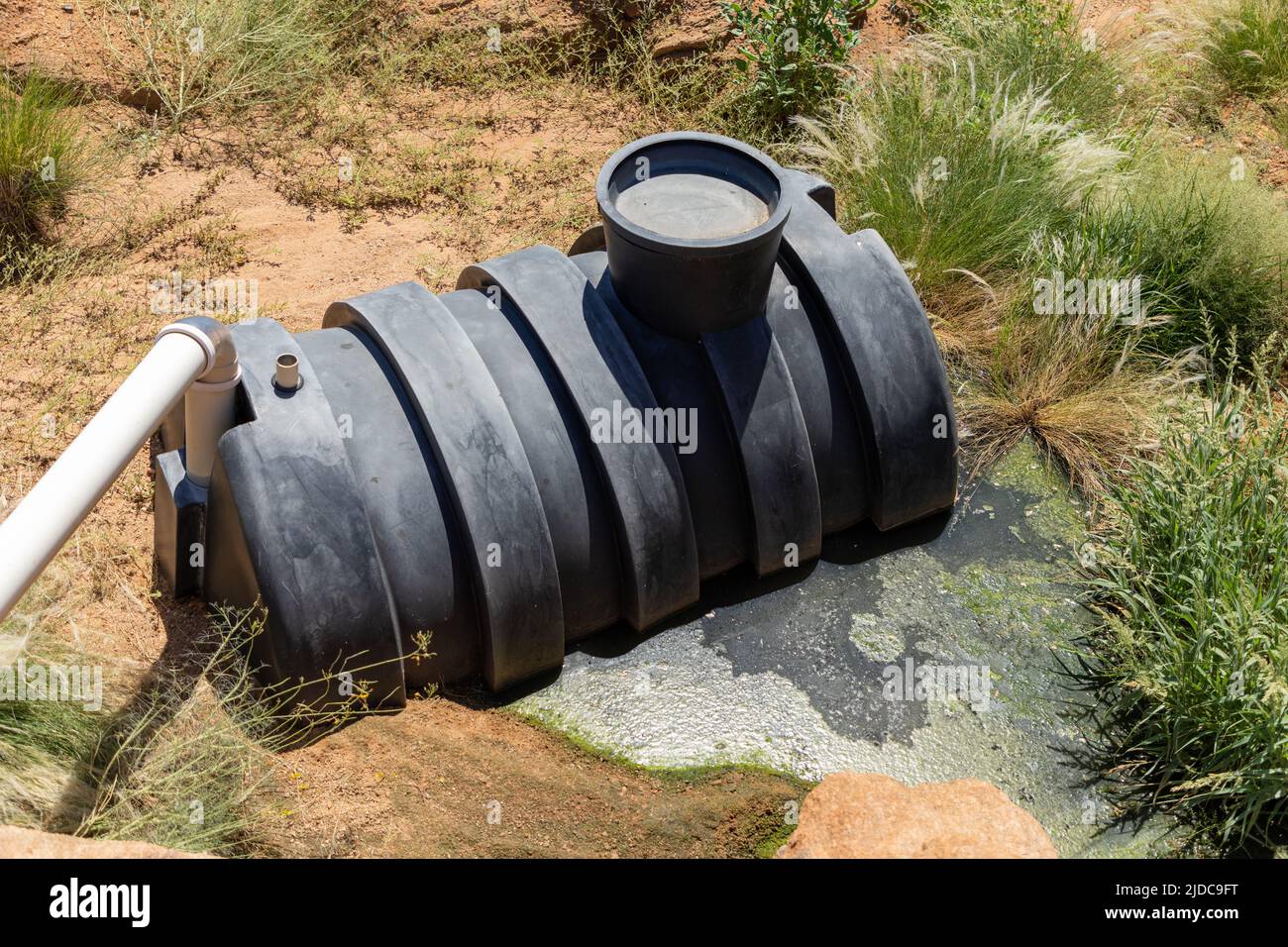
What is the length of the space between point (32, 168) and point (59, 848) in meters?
5.03

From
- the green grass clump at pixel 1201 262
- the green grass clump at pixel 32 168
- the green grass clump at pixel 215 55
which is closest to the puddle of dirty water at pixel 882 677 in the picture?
the green grass clump at pixel 1201 262

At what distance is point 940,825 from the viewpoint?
12.5 ft

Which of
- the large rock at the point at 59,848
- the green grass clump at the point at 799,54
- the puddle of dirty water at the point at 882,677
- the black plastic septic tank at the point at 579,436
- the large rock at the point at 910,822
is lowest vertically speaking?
the puddle of dirty water at the point at 882,677

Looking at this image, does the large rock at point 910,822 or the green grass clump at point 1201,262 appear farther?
the green grass clump at point 1201,262

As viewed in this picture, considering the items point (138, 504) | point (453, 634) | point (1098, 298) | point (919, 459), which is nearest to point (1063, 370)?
point (1098, 298)

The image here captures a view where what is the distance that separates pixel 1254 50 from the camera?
27.5 feet

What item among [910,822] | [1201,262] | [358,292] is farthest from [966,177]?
[910,822]

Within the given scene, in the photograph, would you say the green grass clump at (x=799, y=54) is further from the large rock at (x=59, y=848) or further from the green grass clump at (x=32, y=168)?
the large rock at (x=59, y=848)

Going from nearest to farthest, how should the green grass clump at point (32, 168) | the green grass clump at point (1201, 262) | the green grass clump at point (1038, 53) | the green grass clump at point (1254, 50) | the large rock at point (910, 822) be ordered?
the large rock at point (910, 822), the green grass clump at point (1201, 262), the green grass clump at point (32, 168), the green grass clump at point (1038, 53), the green grass clump at point (1254, 50)

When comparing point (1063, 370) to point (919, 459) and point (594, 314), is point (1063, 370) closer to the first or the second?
point (919, 459)

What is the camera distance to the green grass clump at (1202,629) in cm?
430

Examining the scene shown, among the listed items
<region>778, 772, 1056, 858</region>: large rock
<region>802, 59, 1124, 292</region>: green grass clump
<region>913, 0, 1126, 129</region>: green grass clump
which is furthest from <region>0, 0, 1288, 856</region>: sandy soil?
<region>802, 59, 1124, 292</region>: green grass clump

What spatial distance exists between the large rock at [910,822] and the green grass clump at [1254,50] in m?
6.46

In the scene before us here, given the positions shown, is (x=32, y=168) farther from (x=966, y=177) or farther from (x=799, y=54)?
(x=966, y=177)
